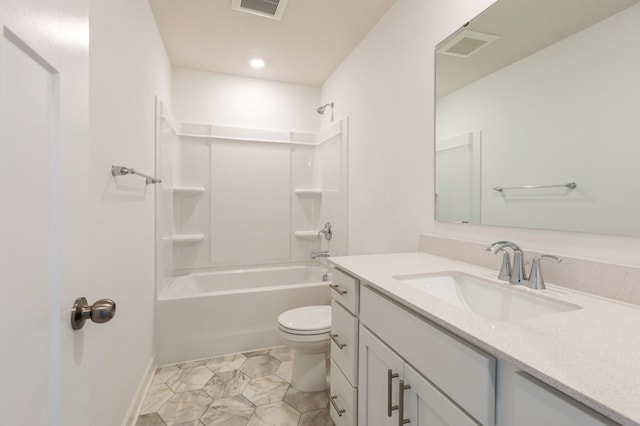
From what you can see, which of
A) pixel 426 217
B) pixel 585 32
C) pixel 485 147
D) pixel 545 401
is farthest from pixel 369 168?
pixel 545 401

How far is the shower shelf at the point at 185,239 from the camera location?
2.86 m

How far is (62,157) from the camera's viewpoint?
559 millimetres

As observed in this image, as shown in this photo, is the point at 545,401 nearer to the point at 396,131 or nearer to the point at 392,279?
the point at 392,279

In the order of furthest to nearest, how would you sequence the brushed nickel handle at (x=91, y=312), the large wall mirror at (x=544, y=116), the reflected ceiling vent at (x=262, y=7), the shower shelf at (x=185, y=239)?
the shower shelf at (x=185, y=239) → the reflected ceiling vent at (x=262, y=7) → the large wall mirror at (x=544, y=116) → the brushed nickel handle at (x=91, y=312)

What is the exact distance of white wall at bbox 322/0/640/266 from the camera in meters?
1.33

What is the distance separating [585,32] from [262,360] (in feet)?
8.34

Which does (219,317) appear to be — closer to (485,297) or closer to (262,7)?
(485,297)

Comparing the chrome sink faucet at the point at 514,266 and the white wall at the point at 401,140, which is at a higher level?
the white wall at the point at 401,140

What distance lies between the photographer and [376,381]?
1.09 metres

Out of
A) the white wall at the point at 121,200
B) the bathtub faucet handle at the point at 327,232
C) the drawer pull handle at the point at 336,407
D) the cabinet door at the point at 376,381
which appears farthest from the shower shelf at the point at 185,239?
the cabinet door at the point at 376,381

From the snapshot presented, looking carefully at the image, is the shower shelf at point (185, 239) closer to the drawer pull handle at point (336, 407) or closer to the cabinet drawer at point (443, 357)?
the drawer pull handle at point (336, 407)

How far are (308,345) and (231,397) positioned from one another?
59 centimetres

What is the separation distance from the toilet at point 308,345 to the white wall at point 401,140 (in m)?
0.70

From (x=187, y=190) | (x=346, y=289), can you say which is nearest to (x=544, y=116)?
(x=346, y=289)
